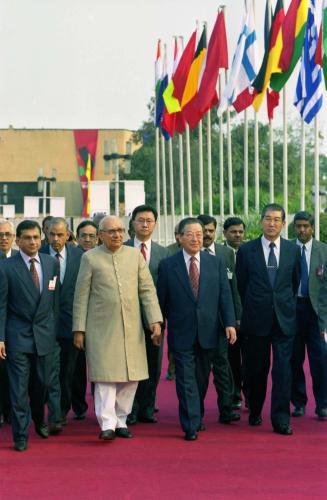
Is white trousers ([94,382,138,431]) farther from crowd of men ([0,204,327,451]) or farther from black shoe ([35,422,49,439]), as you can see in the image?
black shoe ([35,422,49,439])

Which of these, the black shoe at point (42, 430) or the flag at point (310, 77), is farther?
the flag at point (310, 77)

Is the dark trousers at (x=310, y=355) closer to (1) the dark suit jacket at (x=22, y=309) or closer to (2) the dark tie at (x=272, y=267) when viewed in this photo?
(2) the dark tie at (x=272, y=267)

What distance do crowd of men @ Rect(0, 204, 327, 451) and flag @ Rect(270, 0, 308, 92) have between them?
13019 mm

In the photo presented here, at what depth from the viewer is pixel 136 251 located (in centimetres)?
1145

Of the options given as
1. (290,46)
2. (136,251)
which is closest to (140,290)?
(136,251)

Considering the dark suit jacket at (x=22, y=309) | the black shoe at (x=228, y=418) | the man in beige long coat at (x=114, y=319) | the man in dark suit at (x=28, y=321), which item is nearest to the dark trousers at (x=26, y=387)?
the man in dark suit at (x=28, y=321)

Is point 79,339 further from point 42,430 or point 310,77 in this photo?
point 310,77

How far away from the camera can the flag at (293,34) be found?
24.9 m

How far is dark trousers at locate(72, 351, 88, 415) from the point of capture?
12531 mm

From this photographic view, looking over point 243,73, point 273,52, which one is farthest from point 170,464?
point 243,73

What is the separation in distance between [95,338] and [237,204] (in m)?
43.3

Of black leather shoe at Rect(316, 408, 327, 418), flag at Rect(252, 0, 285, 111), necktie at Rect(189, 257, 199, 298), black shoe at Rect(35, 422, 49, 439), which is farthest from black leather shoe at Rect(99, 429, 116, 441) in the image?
flag at Rect(252, 0, 285, 111)

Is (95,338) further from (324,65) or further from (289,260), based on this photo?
(324,65)

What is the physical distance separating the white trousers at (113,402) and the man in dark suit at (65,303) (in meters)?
0.83
